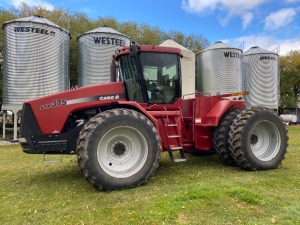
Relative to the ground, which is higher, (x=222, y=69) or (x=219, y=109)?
(x=222, y=69)

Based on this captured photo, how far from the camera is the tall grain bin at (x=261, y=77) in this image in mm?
21719

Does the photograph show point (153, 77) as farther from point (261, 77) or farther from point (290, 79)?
point (290, 79)

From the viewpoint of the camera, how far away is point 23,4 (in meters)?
23.4

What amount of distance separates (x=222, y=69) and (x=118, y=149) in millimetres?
15104

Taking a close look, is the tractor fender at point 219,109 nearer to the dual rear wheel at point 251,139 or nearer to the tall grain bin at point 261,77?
the dual rear wheel at point 251,139

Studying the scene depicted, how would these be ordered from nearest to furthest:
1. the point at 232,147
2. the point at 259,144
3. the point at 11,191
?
the point at 11,191
the point at 232,147
the point at 259,144

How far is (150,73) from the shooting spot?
614cm

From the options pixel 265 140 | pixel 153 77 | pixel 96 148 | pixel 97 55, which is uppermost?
pixel 97 55

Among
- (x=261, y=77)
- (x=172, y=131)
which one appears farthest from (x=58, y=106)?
(x=261, y=77)

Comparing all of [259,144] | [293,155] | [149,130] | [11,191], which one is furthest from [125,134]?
[293,155]

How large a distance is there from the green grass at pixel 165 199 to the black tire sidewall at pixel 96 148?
178mm

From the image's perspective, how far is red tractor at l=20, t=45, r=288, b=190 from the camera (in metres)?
5.18

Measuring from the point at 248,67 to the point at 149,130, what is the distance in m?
18.8

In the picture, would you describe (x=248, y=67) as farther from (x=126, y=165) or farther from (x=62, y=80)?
(x=126, y=165)
